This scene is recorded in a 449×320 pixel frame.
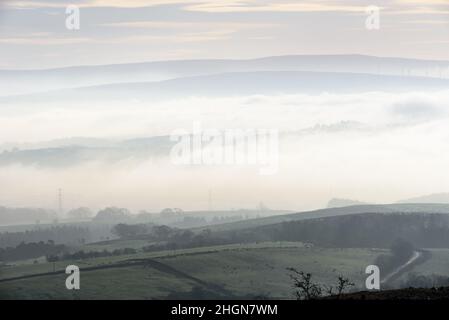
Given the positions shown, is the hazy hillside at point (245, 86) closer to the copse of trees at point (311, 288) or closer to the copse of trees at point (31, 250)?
the copse of trees at point (311, 288)

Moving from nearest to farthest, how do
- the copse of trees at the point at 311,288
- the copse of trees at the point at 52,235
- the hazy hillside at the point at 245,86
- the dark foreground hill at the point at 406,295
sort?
the dark foreground hill at the point at 406,295, the copse of trees at the point at 311,288, the hazy hillside at the point at 245,86, the copse of trees at the point at 52,235

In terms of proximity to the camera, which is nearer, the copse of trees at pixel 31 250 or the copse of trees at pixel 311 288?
the copse of trees at pixel 311 288

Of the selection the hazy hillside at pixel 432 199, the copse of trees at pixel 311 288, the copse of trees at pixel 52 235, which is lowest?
the copse of trees at pixel 311 288

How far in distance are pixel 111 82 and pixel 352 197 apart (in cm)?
1722

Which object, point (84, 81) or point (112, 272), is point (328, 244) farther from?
point (84, 81)

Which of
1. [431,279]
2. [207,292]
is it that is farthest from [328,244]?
[207,292]

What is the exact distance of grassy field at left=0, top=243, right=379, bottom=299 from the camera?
47.9m

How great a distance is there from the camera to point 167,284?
1933 inches

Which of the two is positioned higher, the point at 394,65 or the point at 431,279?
the point at 394,65

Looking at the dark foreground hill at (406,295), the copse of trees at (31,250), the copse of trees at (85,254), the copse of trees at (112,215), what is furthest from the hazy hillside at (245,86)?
the dark foreground hill at (406,295)

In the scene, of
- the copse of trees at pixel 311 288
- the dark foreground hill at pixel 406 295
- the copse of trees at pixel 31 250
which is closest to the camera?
the dark foreground hill at pixel 406 295

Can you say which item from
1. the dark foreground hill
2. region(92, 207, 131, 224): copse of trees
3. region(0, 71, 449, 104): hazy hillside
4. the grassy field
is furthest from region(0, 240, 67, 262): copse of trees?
the dark foreground hill

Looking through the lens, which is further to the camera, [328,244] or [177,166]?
[328,244]

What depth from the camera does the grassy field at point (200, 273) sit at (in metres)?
47.9
